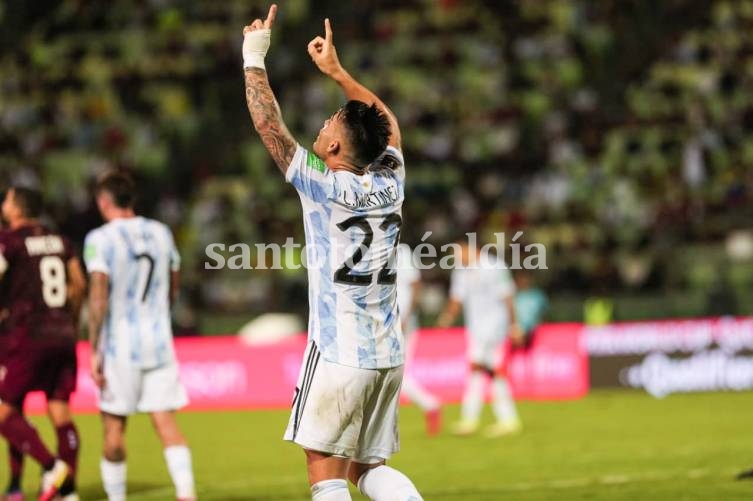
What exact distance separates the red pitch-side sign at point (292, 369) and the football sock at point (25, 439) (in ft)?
33.0

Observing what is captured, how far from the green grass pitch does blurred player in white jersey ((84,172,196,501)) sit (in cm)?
129

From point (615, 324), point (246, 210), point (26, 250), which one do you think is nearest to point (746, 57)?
point (615, 324)

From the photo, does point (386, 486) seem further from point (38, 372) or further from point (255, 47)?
point (38, 372)

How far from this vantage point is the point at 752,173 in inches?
854

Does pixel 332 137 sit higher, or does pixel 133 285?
pixel 332 137

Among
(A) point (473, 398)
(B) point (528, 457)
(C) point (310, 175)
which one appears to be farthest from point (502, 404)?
(C) point (310, 175)

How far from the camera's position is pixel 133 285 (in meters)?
9.04

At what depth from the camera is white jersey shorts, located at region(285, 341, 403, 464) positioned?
20.2 ft

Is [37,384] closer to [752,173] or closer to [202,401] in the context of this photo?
[202,401]

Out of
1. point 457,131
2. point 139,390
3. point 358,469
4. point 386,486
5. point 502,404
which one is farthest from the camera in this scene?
point 457,131

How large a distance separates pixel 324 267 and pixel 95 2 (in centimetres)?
2080

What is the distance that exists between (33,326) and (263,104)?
377 centimetres

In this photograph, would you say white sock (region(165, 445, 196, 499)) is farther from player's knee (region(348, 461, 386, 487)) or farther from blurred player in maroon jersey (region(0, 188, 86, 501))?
player's knee (region(348, 461, 386, 487))

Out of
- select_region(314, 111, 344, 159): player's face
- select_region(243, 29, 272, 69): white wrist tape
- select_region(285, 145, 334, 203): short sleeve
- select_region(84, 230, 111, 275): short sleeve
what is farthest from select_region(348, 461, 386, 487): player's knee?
select_region(84, 230, 111, 275): short sleeve
